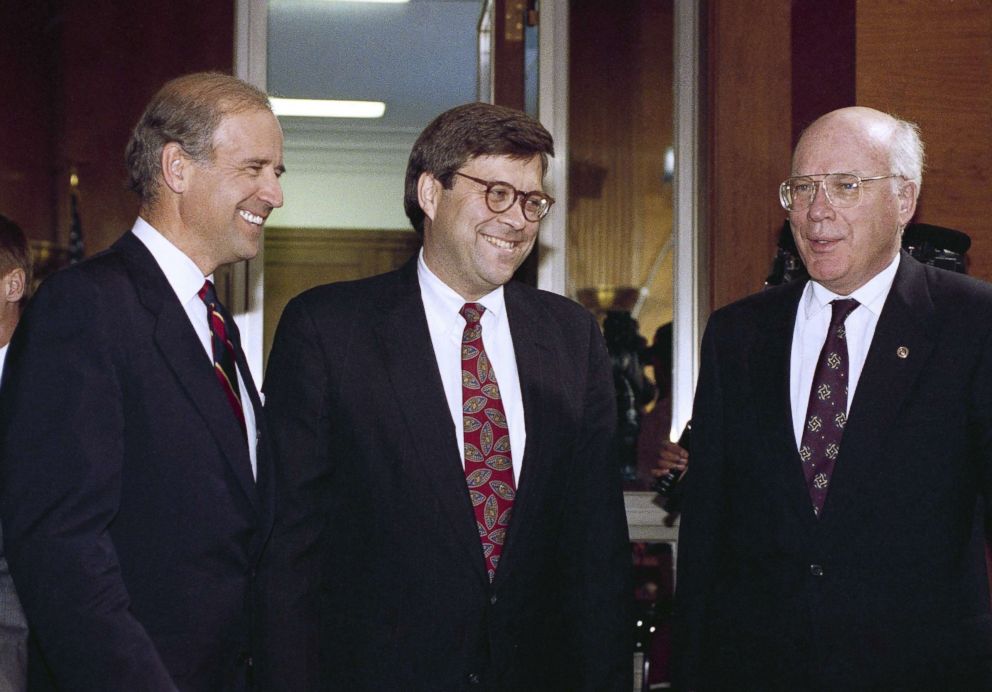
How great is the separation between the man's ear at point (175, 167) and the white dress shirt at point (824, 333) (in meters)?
1.21

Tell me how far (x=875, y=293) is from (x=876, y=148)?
0.29m

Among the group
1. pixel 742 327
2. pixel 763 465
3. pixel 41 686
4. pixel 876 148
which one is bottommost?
pixel 41 686

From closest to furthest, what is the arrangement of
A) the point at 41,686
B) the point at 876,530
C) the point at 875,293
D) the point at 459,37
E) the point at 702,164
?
the point at 41,686 → the point at 876,530 → the point at 875,293 → the point at 702,164 → the point at 459,37

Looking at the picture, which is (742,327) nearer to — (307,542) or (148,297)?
(307,542)

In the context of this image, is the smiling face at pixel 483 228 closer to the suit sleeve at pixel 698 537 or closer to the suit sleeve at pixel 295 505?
the suit sleeve at pixel 295 505

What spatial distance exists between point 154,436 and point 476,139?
3.04ft

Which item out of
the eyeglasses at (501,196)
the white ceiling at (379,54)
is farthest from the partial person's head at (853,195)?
the white ceiling at (379,54)

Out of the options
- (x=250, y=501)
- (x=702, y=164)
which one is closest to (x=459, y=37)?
(x=702, y=164)

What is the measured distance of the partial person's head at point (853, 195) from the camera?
7.25ft

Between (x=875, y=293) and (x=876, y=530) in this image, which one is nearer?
(x=876, y=530)

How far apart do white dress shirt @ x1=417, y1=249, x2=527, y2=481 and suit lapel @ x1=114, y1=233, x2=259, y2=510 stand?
0.50 meters

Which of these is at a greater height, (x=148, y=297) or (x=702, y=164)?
(x=702, y=164)

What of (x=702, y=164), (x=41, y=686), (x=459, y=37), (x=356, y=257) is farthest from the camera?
(x=356, y=257)

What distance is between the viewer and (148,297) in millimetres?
1852
